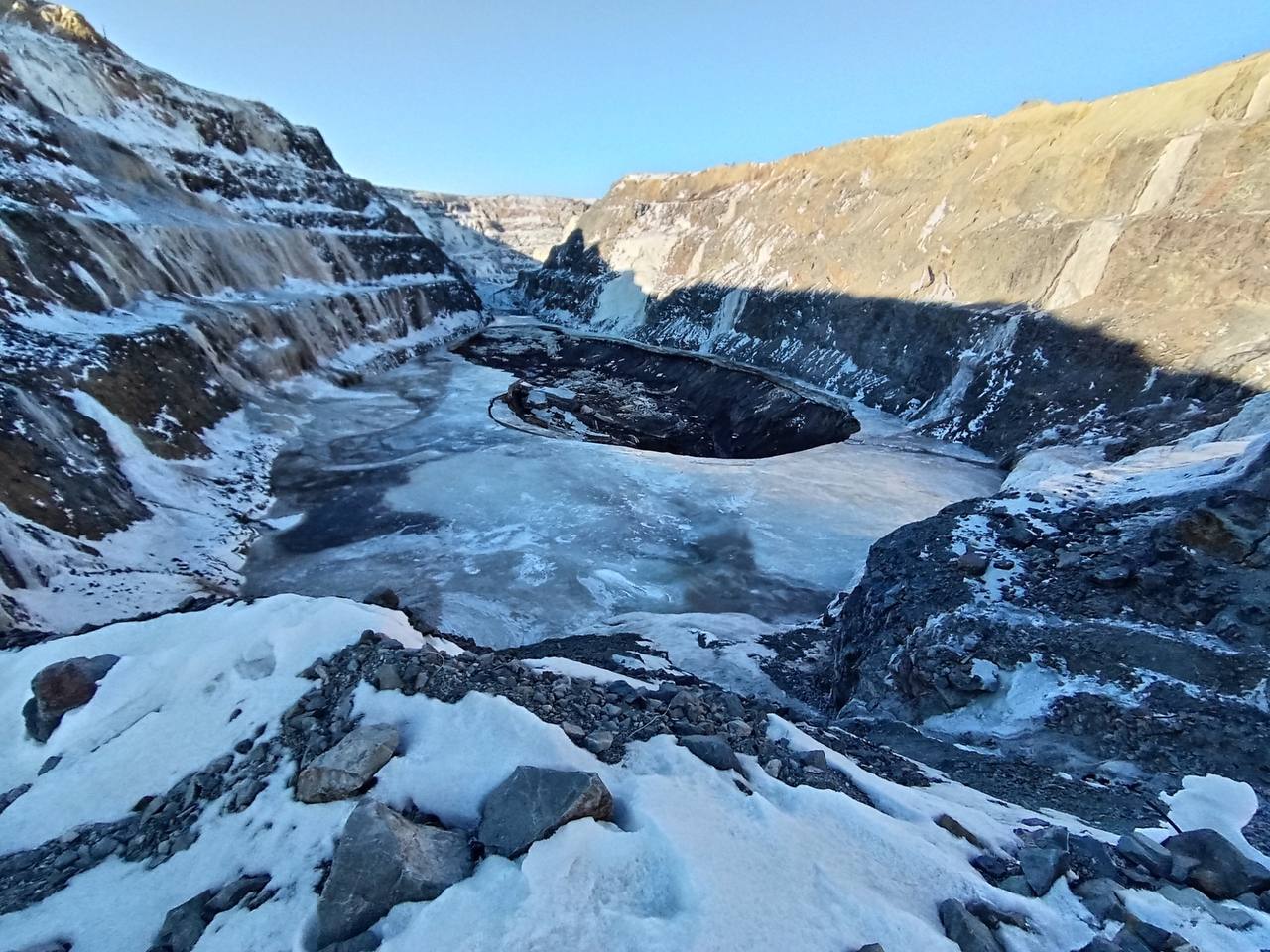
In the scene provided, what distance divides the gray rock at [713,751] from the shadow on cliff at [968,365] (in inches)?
635

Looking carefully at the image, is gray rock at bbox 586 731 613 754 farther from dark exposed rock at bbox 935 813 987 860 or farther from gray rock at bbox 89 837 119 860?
gray rock at bbox 89 837 119 860

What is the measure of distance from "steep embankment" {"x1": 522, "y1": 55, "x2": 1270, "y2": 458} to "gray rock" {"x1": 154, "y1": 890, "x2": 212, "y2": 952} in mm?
19034

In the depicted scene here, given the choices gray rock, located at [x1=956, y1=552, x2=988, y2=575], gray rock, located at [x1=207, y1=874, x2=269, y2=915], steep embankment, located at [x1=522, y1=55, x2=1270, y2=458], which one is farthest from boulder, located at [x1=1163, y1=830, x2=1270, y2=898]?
steep embankment, located at [x1=522, y1=55, x2=1270, y2=458]

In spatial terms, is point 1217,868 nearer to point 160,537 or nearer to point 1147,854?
point 1147,854

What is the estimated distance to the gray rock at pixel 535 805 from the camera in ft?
10.2

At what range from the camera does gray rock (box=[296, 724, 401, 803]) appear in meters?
3.49

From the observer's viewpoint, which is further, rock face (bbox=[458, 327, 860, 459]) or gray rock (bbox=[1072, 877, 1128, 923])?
rock face (bbox=[458, 327, 860, 459])

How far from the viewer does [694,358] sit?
128 feet

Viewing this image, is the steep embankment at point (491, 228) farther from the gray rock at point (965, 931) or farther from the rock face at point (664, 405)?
the gray rock at point (965, 931)

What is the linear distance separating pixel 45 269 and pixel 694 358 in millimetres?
29060

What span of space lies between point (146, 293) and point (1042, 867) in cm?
2820

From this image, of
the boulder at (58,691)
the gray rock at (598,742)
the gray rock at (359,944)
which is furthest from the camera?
the boulder at (58,691)

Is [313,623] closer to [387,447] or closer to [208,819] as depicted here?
[208,819]

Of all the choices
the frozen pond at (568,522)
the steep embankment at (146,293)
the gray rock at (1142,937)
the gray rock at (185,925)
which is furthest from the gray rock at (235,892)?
the steep embankment at (146,293)
